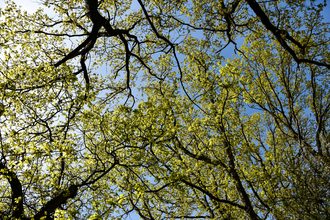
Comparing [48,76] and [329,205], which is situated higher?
[48,76]

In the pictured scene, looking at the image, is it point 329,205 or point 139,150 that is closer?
point 329,205

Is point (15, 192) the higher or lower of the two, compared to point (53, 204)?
higher

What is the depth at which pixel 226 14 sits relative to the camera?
23.3 feet

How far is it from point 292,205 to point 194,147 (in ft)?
20.9

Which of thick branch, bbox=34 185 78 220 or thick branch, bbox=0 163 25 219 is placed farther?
thick branch, bbox=34 185 78 220

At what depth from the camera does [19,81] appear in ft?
23.2

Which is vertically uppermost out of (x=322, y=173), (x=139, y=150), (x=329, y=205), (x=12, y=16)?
(x=12, y=16)

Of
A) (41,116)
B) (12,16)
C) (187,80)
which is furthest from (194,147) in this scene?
(12,16)

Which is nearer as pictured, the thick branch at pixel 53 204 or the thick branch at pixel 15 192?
the thick branch at pixel 15 192

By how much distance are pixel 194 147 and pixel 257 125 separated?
536cm

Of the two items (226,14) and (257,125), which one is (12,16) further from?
(257,125)

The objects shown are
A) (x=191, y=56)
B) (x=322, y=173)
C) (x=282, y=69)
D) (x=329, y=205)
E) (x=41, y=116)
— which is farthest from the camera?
(x=191, y=56)

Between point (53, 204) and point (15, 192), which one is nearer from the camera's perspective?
point (53, 204)

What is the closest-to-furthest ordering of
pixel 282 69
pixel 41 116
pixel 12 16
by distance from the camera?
pixel 41 116 → pixel 12 16 → pixel 282 69
